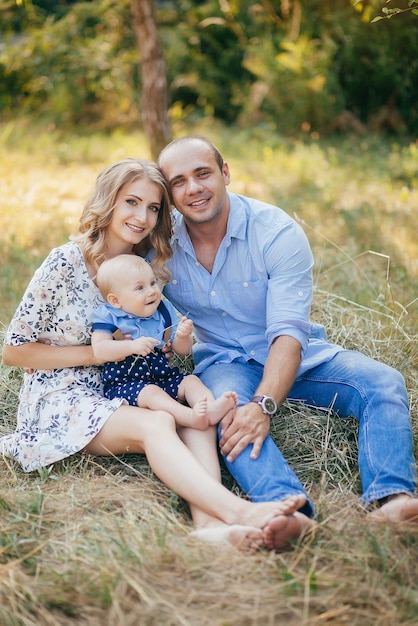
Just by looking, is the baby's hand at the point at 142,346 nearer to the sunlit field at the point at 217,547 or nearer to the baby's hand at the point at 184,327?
the baby's hand at the point at 184,327

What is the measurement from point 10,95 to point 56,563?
9.97 metres

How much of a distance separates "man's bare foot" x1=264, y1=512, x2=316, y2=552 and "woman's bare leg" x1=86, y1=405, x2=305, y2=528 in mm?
37

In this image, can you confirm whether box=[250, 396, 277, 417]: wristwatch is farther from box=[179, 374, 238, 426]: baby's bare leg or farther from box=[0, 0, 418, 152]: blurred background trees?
box=[0, 0, 418, 152]: blurred background trees

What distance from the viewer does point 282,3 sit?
9.95 m

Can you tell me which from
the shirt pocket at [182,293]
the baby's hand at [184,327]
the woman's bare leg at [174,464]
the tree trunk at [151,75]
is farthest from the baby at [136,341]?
the tree trunk at [151,75]

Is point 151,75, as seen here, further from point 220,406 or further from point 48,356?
point 220,406

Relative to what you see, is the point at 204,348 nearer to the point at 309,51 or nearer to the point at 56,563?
the point at 56,563

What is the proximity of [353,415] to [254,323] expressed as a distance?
0.63 m

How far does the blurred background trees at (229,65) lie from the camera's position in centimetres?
893

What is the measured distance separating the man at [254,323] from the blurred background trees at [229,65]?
4.53 meters

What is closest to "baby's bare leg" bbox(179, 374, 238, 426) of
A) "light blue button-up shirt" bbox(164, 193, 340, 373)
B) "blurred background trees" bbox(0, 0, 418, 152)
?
"light blue button-up shirt" bbox(164, 193, 340, 373)

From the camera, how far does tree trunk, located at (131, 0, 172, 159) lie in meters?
7.08

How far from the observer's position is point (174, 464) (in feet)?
8.56

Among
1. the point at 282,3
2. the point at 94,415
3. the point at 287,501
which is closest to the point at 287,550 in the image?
the point at 287,501
